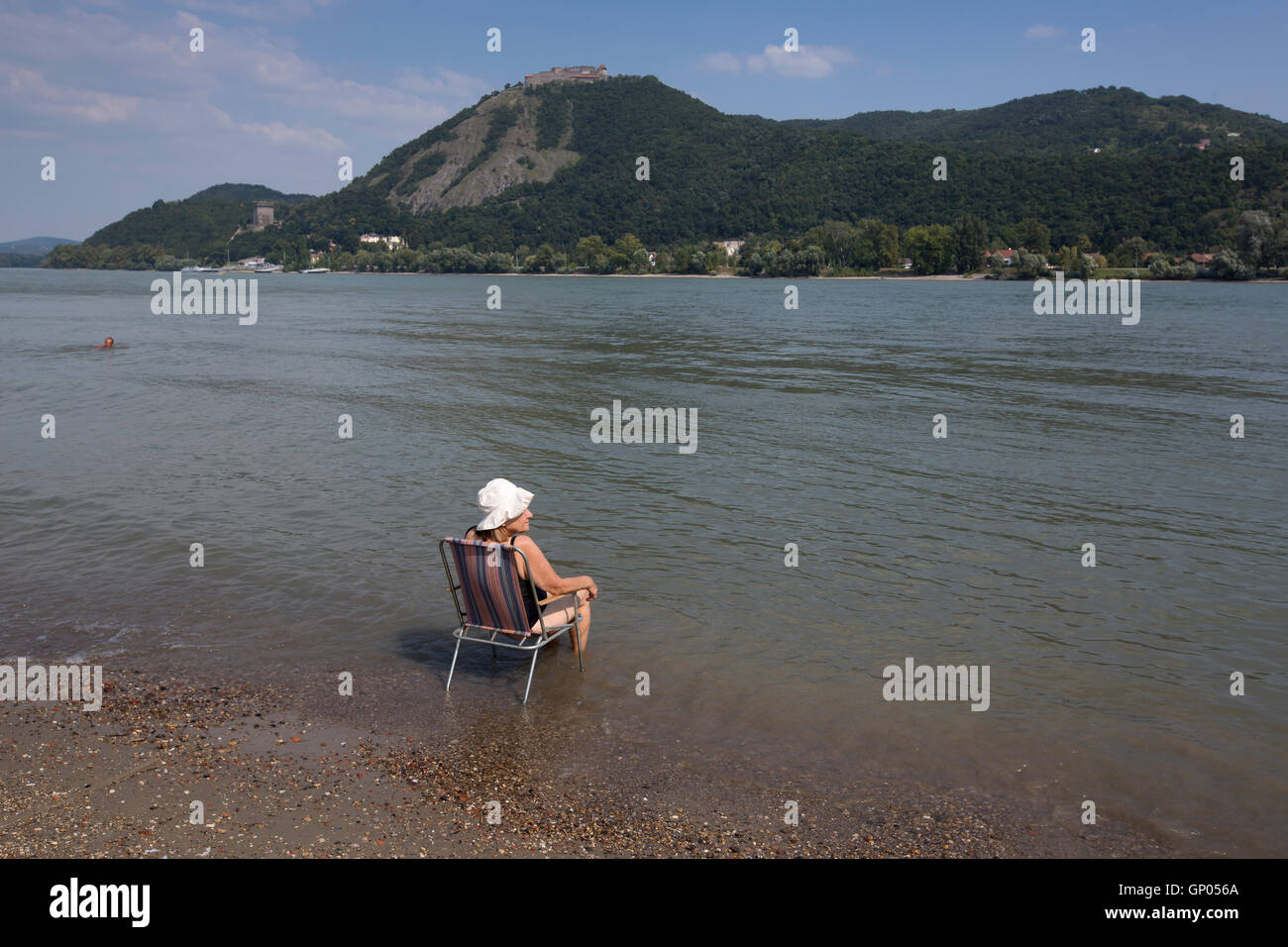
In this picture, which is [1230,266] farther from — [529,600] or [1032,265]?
[529,600]

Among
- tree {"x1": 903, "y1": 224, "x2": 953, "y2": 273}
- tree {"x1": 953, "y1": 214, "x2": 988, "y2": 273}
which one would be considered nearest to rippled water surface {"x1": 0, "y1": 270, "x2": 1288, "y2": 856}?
tree {"x1": 953, "y1": 214, "x2": 988, "y2": 273}

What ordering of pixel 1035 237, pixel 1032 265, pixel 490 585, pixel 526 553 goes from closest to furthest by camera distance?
pixel 490 585, pixel 526 553, pixel 1032 265, pixel 1035 237

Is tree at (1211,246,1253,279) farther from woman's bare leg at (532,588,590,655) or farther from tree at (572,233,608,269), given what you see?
woman's bare leg at (532,588,590,655)

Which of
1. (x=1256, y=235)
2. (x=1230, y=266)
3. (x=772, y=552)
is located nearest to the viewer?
(x=772, y=552)

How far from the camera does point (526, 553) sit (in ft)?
23.6

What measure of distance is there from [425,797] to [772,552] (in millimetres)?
5914

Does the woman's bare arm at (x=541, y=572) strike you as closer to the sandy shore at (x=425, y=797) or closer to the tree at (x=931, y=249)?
the sandy shore at (x=425, y=797)

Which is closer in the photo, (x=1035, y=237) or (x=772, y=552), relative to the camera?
(x=772, y=552)

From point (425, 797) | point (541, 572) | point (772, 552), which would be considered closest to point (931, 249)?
point (772, 552)

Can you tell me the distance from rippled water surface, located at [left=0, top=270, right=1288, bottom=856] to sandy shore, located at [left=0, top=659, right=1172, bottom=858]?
46 centimetres

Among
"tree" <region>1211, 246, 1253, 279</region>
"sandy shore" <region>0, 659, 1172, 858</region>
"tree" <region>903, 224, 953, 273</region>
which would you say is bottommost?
"sandy shore" <region>0, 659, 1172, 858</region>

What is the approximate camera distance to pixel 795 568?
33.0 ft

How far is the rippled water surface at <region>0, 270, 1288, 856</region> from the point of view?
21.7 feet
